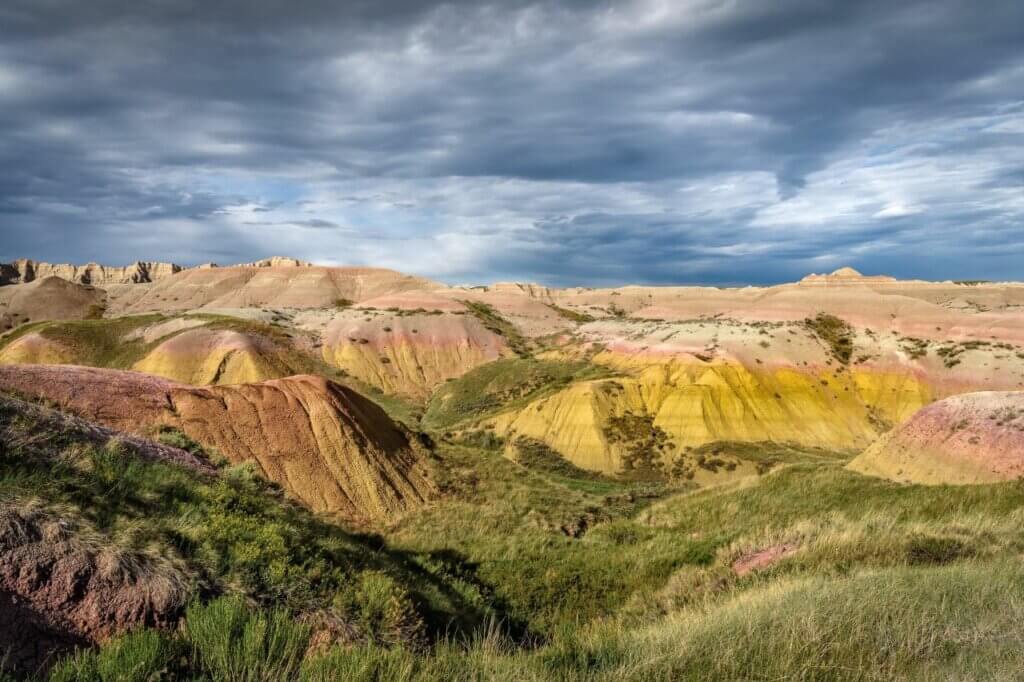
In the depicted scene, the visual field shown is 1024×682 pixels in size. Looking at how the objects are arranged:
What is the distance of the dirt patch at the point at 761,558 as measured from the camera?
12.6 metres

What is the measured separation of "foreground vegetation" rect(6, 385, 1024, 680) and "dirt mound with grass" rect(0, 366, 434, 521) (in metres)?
5.38

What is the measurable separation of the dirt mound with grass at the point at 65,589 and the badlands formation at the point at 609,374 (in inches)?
579

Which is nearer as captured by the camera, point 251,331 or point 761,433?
point 761,433

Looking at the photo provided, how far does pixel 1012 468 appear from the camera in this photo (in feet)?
69.9

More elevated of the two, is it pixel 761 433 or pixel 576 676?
pixel 576 676

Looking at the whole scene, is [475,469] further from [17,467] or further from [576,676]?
[576,676]

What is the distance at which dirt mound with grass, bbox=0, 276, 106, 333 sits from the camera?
422 feet

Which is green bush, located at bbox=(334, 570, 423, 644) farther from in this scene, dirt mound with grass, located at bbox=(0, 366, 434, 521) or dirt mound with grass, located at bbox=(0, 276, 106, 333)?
dirt mound with grass, located at bbox=(0, 276, 106, 333)

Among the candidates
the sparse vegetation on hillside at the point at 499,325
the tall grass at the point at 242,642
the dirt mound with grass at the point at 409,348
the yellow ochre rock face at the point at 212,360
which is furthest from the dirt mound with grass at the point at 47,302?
the tall grass at the point at 242,642

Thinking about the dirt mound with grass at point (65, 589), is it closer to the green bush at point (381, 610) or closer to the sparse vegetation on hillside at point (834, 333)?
the green bush at point (381, 610)

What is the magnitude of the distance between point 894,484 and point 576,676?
926 inches

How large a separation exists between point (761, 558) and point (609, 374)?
140 ft

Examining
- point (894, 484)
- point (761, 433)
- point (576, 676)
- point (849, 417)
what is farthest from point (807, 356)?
point (576, 676)

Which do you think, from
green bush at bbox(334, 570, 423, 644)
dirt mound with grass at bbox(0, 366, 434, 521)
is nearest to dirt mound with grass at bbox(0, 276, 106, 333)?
dirt mound with grass at bbox(0, 366, 434, 521)
